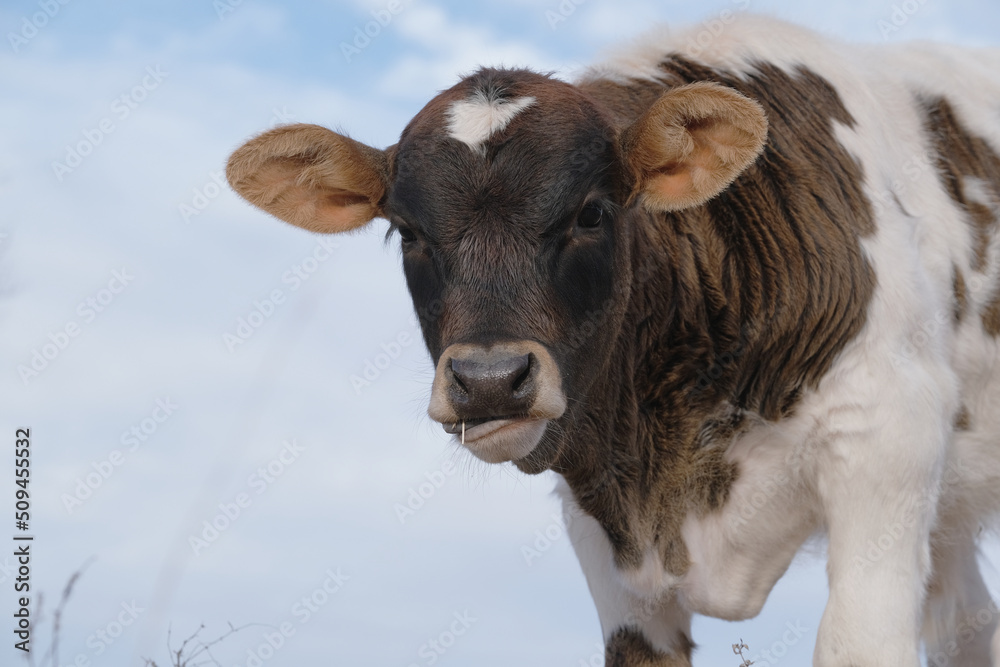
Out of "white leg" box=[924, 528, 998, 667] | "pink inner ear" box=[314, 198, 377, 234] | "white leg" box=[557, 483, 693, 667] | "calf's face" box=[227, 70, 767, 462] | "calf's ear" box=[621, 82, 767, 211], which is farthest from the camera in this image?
"white leg" box=[924, 528, 998, 667]

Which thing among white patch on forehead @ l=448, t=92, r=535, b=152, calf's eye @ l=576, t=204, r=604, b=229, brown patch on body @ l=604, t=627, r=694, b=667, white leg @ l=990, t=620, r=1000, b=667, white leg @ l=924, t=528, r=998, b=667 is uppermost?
white patch on forehead @ l=448, t=92, r=535, b=152

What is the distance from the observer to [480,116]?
548cm

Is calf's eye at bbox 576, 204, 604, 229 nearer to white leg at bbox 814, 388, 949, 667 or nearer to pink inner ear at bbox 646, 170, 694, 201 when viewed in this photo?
pink inner ear at bbox 646, 170, 694, 201

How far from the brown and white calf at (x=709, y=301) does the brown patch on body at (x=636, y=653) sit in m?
0.01

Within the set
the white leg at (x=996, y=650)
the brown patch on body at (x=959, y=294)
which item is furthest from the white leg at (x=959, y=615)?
the brown patch on body at (x=959, y=294)

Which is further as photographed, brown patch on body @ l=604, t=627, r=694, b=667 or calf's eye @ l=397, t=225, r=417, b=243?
brown patch on body @ l=604, t=627, r=694, b=667

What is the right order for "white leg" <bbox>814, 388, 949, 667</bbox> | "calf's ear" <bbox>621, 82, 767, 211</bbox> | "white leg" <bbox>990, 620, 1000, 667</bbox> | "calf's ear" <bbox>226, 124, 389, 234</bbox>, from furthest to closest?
1. "white leg" <bbox>990, 620, 1000, 667</bbox>
2. "calf's ear" <bbox>226, 124, 389, 234</bbox>
3. "white leg" <bbox>814, 388, 949, 667</bbox>
4. "calf's ear" <bbox>621, 82, 767, 211</bbox>

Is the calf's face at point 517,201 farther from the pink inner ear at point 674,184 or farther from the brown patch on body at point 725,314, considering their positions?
the brown patch on body at point 725,314

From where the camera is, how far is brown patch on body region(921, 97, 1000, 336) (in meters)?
6.66

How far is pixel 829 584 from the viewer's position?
19.2 feet

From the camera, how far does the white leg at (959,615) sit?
27.4 feet

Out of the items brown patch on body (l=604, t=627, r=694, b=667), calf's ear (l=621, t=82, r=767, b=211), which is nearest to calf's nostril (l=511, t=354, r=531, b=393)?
calf's ear (l=621, t=82, r=767, b=211)

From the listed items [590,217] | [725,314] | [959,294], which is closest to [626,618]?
[725,314]

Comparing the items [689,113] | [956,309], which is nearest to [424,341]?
[689,113]
